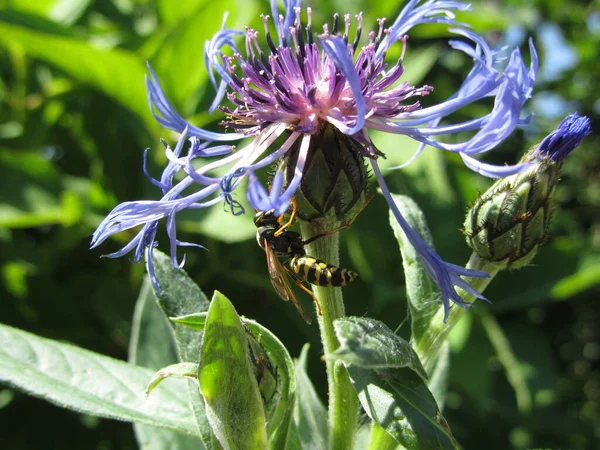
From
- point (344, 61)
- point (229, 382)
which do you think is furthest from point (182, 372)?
point (344, 61)

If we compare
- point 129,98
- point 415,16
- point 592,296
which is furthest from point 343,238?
point 592,296

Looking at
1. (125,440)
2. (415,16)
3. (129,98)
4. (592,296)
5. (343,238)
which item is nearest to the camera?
(415,16)

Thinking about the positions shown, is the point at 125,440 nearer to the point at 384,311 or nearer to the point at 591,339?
the point at 384,311

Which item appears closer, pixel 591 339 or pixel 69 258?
pixel 69 258

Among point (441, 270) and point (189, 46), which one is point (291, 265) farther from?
point (189, 46)

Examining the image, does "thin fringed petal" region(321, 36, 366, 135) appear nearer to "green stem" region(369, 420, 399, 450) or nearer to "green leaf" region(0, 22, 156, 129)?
"green stem" region(369, 420, 399, 450)

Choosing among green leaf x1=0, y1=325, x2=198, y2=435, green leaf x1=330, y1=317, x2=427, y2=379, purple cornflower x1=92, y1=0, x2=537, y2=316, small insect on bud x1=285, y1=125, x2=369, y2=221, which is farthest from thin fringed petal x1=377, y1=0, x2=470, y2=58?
green leaf x1=0, y1=325, x2=198, y2=435
